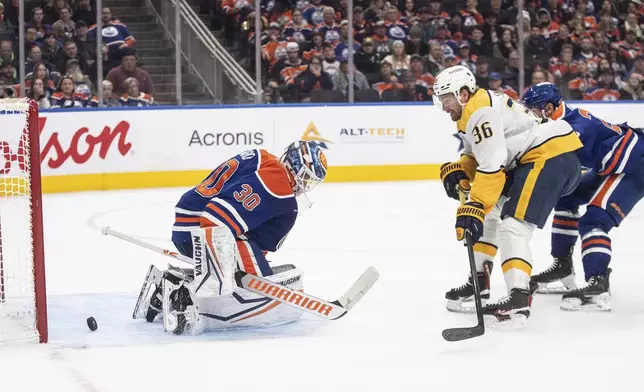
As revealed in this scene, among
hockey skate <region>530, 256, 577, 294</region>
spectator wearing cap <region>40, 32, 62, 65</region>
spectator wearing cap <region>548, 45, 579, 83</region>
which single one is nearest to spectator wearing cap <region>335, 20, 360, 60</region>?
spectator wearing cap <region>548, 45, 579, 83</region>

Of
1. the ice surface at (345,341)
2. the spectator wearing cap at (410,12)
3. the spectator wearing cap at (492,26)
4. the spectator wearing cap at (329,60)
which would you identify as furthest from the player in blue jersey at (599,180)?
the spectator wearing cap at (492,26)

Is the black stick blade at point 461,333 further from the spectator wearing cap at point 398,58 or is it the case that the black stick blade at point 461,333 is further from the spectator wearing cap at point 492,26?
the spectator wearing cap at point 492,26

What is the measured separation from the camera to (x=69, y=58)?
31.4ft

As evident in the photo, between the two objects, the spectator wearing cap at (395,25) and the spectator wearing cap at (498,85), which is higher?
the spectator wearing cap at (395,25)

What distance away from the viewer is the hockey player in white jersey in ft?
14.4

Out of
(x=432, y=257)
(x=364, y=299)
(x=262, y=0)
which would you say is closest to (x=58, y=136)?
(x=262, y=0)

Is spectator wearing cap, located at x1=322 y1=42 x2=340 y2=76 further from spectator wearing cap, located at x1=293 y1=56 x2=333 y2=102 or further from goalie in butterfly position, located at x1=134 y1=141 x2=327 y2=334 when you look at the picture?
goalie in butterfly position, located at x1=134 y1=141 x2=327 y2=334

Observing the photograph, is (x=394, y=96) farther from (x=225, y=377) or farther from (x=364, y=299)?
(x=225, y=377)

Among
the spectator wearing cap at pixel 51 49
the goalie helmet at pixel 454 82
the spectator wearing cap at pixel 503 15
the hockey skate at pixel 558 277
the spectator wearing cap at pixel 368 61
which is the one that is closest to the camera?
the goalie helmet at pixel 454 82

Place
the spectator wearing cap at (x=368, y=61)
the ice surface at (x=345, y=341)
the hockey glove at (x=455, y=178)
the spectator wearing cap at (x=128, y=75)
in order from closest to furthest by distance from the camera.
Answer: the ice surface at (x=345, y=341)
the hockey glove at (x=455, y=178)
the spectator wearing cap at (x=128, y=75)
the spectator wearing cap at (x=368, y=61)

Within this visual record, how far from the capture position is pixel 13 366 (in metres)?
3.83

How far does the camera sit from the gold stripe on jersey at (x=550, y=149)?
15.0 feet

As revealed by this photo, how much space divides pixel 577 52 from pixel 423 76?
186 centimetres

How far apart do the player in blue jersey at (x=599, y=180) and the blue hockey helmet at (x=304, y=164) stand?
1189 millimetres
